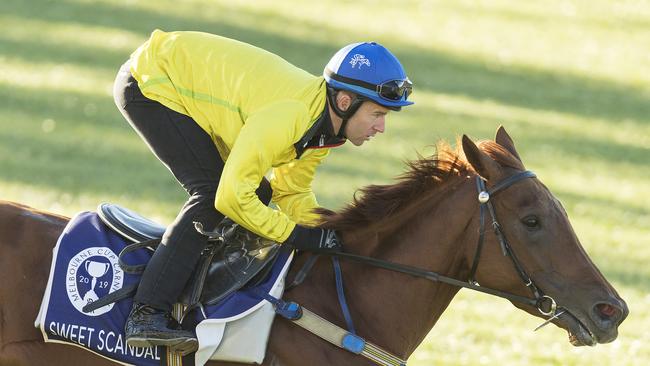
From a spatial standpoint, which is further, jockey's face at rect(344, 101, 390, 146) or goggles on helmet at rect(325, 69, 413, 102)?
jockey's face at rect(344, 101, 390, 146)

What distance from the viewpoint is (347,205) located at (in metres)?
6.18

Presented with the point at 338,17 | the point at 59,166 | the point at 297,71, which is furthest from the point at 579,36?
the point at 297,71

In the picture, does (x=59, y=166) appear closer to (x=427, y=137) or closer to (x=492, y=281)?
(x=427, y=137)

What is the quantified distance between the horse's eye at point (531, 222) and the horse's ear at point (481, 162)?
27 centimetres

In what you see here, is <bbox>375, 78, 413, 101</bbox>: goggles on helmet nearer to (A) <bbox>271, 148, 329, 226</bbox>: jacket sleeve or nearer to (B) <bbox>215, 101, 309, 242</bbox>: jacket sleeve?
(B) <bbox>215, 101, 309, 242</bbox>: jacket sleeve

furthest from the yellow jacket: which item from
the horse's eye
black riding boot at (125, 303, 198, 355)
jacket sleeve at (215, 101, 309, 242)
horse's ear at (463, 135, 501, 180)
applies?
the horse's eye

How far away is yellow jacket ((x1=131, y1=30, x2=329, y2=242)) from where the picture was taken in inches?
222

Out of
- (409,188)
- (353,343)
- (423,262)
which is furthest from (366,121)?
(353,343)

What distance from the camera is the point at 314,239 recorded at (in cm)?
594

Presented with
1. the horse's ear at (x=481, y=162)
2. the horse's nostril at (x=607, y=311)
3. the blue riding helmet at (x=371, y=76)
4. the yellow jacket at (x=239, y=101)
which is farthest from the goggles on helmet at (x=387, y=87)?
the horse's nostril at (x=607, y=311)

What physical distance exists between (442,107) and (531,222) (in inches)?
658

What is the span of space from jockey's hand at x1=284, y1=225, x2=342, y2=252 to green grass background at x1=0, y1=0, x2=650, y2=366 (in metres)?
0.30

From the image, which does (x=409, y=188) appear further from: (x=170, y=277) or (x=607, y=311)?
(x=170, y=277)

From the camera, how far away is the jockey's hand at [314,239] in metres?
5.86
